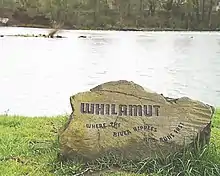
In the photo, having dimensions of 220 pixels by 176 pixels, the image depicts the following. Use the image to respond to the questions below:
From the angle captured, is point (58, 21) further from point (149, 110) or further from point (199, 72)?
point (149, 110)

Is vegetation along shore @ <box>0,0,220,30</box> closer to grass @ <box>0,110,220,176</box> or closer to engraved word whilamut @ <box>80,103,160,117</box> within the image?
grass @ <box>0,110,220,176</box>

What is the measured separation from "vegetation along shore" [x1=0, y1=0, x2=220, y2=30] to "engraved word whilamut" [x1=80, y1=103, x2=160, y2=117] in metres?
31.8

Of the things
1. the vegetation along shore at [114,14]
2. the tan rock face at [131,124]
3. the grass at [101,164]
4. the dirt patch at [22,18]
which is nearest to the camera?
the grass at [101,164]

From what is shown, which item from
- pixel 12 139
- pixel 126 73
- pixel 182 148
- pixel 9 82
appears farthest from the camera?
pixel 126 73

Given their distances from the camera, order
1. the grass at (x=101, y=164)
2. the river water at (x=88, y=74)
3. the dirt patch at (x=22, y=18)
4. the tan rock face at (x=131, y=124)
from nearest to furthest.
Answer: the grass at (x=101, y=164)
the tan rock face at (x=131, y=124)
the river water at (x=88, y=74)
the dirt patch at (x=22, y=18)

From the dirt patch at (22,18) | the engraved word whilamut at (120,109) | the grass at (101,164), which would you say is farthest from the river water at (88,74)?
the dirt patch at (22,18)

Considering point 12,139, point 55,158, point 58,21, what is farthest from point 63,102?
point 58,21

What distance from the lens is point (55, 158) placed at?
385 cm

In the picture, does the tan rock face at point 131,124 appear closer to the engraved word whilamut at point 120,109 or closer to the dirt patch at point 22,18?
the engraved word whilamut at point 120,109

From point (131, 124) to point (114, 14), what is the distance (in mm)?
34561

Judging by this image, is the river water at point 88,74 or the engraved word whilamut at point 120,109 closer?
the engraved word whilamut at point 120,109

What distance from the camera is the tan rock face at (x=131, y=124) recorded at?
369 cm

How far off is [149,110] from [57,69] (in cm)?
806

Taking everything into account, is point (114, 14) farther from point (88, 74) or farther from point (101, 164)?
point (101, 164)
